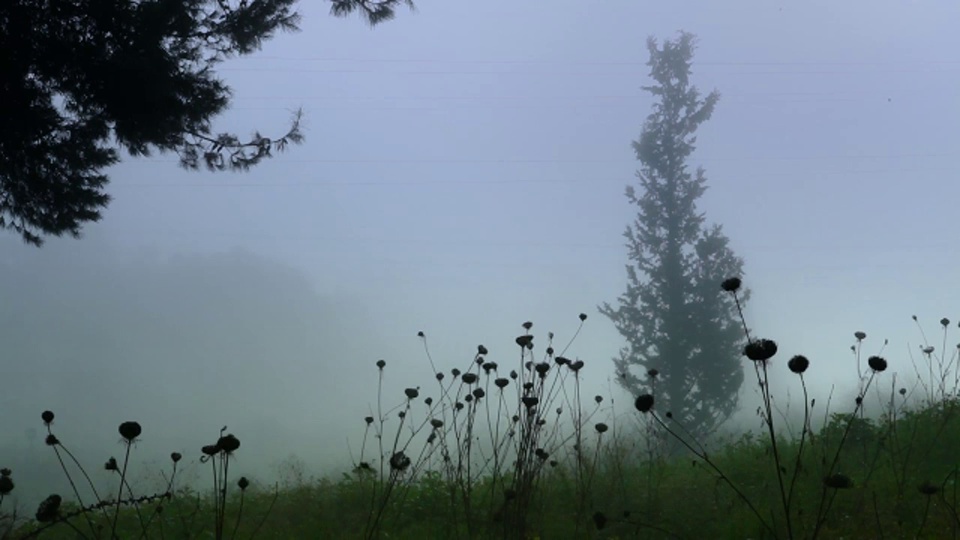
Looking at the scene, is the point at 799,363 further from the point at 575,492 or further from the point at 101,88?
the point at 101,88

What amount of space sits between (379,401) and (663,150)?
11228 mm

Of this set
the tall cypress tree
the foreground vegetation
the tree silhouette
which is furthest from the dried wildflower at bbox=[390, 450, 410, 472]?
the tall cypress tree

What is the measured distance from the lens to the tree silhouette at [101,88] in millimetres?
4426

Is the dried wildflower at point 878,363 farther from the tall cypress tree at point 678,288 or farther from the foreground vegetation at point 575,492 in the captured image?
the tall cypress tree at point 678,288

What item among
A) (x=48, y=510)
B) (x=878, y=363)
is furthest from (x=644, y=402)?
(x=48, y=510)

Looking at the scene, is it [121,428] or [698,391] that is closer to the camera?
[121,428]

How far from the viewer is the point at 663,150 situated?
45.5 feet

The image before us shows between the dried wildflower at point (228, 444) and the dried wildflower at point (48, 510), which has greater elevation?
the dried wildflower at point (228, 444)

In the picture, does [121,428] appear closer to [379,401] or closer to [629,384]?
[379,401]

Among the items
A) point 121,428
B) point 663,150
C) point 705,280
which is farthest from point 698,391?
point 121,428

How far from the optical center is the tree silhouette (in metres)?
4.43

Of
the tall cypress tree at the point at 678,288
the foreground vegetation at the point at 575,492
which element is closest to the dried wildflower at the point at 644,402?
the foreground vegetation at the point at 575,492

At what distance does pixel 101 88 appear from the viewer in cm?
448

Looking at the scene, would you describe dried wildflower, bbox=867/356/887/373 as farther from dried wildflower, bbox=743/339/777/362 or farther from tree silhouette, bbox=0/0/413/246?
tree silhouette, bbox=0/0/413/246
